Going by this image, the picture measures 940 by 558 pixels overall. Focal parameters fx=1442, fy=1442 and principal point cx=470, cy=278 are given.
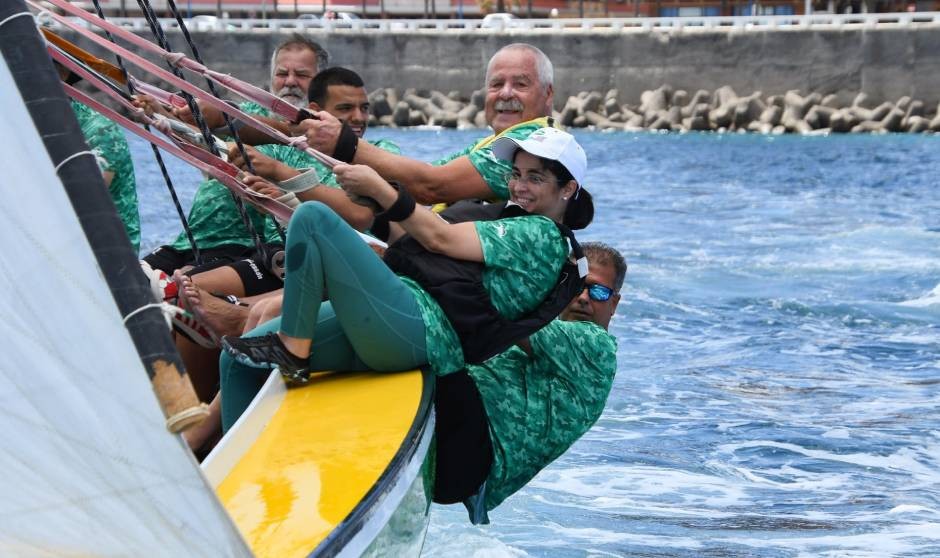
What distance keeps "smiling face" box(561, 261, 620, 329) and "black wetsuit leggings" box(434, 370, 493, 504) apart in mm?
822

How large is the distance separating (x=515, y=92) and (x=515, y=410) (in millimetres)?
1034

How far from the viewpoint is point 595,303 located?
446cm

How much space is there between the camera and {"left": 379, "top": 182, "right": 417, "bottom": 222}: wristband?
3379 mm

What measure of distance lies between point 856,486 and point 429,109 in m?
34.8

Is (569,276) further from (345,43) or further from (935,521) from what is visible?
(345,43)

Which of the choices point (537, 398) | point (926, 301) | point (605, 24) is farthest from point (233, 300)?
point (605, 24)

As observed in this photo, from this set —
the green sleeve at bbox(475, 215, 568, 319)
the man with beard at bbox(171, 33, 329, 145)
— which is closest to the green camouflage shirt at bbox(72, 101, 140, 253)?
the man with beard at bbox(171, 33, 329, 145)

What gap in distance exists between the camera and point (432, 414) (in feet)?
11.1

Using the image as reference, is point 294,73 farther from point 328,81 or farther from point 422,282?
point 422,282

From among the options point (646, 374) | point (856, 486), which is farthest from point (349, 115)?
point (646, 374)

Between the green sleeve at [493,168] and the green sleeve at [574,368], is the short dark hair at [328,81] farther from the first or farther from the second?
the green sleeve at [574,368]

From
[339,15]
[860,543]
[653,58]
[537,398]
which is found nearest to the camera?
[537,398]

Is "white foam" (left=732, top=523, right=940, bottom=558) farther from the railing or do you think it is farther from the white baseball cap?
the railing

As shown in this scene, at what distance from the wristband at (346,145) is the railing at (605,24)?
35.5m
